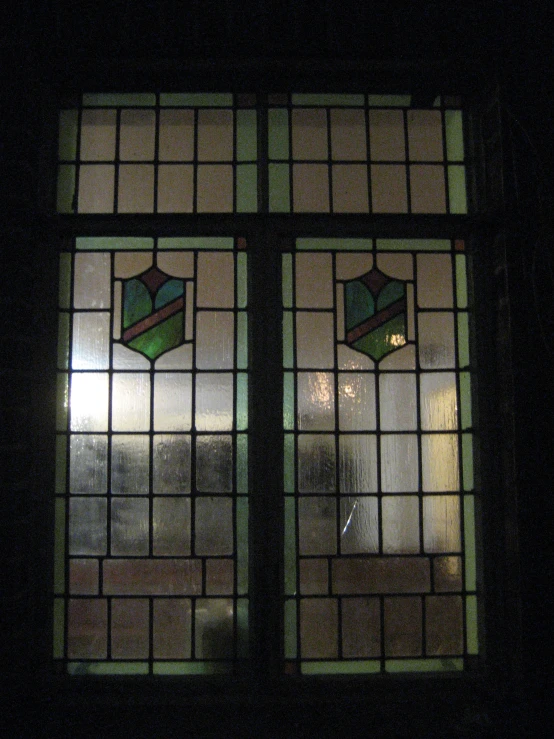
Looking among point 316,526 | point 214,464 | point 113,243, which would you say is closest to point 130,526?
point 214,464

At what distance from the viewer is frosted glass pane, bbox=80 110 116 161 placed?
2.74 meters

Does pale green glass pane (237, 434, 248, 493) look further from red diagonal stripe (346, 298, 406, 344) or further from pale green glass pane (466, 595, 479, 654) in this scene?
pale green glass pane (466, 595, 479, 654)

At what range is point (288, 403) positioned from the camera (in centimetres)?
260

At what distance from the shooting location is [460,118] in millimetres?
2791

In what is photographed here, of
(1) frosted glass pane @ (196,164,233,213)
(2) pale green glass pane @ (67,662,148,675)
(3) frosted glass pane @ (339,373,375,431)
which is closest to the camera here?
(2) pale green glass pane @ (67,662,148,675)

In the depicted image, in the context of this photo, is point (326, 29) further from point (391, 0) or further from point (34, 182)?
point (34, 182)

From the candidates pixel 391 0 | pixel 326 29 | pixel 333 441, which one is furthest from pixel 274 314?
pixel 391 0

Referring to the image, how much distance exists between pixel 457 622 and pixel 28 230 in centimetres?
242

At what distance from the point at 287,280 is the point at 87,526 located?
1.33 m

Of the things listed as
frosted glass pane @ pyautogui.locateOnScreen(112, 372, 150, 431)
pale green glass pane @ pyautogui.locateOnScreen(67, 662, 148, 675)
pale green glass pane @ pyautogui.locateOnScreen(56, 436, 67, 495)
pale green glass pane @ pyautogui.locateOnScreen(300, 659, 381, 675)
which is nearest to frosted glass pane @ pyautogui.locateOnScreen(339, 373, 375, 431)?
frosted glass pane @ pyautogui.locateOnScreen(112, 372, 150, 431)

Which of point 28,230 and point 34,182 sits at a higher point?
point 34,182

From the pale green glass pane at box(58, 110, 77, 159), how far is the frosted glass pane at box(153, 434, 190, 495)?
4.35ft

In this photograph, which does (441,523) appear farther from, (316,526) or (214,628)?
(214,628)

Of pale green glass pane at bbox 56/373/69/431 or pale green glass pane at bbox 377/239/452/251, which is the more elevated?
Result: pale green glass pane at bbox 377/239/452/251
